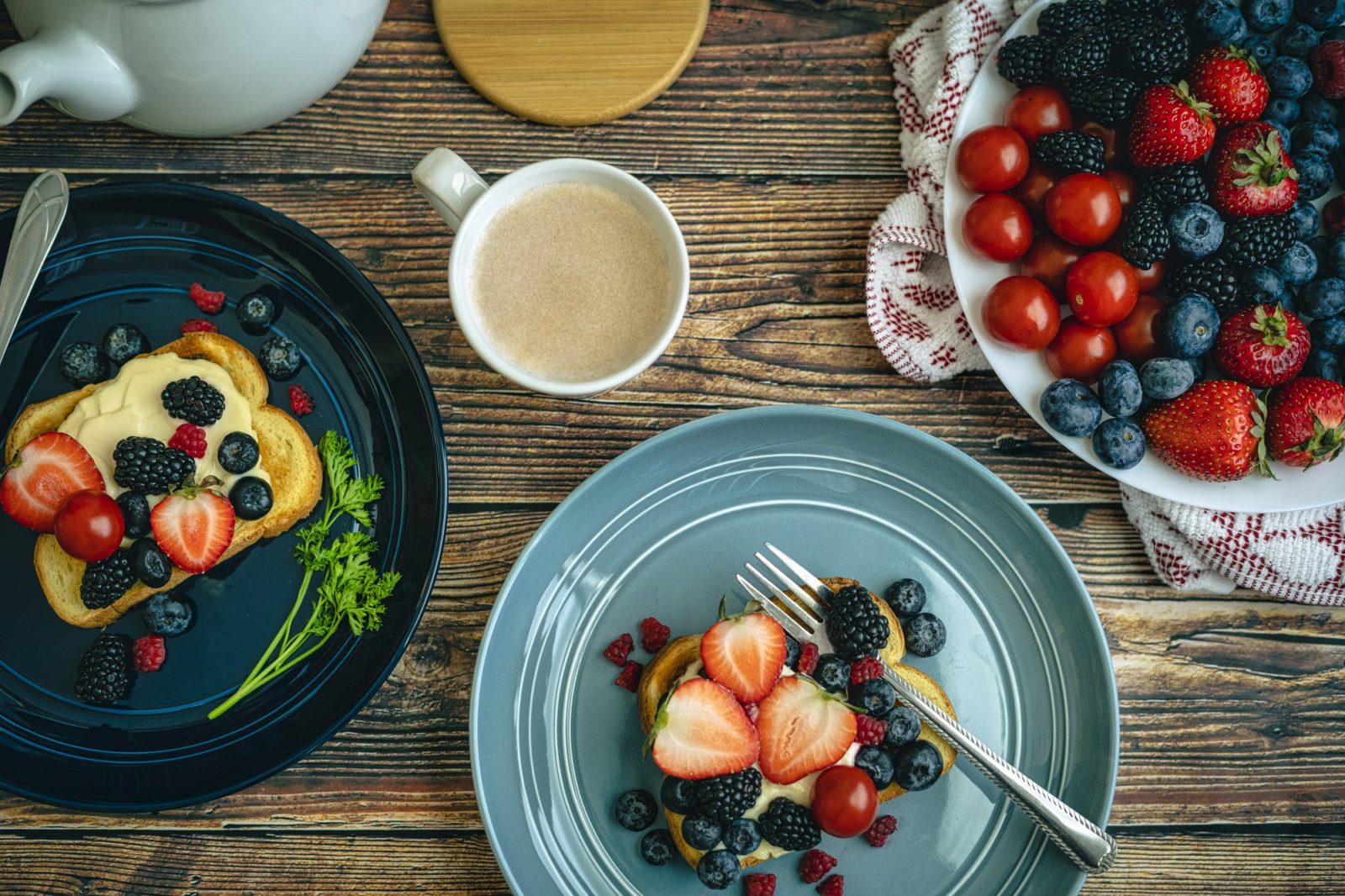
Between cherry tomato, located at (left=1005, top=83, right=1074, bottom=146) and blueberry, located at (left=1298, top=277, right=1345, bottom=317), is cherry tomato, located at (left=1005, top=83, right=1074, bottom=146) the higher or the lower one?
the higher one

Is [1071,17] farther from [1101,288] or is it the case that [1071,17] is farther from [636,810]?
[636,810]

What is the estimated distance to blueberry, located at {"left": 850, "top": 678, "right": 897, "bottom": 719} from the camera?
1.16m

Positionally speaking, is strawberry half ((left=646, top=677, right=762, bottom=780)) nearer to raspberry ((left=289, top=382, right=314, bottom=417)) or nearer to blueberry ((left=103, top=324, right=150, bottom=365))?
raspberry ((left=289, top=382, right=314, bottom=417))

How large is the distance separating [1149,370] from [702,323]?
0.59 metres

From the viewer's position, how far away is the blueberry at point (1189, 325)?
120 centimetres

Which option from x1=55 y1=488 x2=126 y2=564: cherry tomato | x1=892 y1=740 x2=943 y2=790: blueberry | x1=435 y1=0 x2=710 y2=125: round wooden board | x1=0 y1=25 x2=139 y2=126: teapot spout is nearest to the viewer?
x1=0 y1=25 x2=139 y2=126: teapot spout

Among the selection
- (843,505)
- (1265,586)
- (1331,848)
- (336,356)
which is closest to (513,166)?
(336,356)

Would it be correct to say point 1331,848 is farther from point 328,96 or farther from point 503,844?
point 328,96

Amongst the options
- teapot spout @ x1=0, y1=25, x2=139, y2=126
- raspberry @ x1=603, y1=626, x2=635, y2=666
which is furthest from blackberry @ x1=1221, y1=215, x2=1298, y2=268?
teapot spout @ x1=0, y1=25, x2=139, y2=126

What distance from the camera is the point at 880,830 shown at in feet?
4.05

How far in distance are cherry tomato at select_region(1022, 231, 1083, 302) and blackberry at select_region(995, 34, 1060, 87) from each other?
7.9 inches

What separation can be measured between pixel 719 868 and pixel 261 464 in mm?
759

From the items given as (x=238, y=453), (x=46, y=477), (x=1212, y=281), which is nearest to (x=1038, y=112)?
(x=1212, y=281)

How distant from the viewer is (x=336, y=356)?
1.26 m
